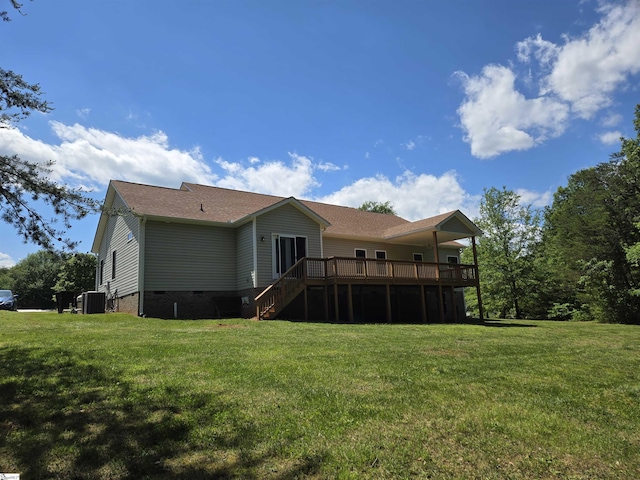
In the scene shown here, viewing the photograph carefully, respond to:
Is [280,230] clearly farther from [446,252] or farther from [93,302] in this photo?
[446,252]

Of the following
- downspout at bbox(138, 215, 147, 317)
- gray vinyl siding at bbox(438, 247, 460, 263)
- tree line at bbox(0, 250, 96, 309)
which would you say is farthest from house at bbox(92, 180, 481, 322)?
gray vinyl siding at bbox(438, 247, 460, 263)

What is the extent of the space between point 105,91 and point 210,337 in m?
7.40

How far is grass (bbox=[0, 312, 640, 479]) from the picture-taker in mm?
3215

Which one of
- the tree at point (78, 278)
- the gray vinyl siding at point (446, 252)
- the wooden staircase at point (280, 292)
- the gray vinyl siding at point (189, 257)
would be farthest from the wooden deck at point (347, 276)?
the tree at point (78, 278)

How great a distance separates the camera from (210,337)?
29.1ft

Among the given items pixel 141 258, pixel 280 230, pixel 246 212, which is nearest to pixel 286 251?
pixel 280 230

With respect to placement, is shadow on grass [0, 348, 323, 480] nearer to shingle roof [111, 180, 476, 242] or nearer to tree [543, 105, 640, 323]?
shingle roof [111, 180, 476, 242]

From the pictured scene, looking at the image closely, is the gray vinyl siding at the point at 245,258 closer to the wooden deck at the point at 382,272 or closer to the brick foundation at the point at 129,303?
the wooden deck at the point at 382,272

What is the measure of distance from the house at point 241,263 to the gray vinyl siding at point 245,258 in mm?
42

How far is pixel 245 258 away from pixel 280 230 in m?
1.88

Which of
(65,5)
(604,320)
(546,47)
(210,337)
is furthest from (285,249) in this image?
(604,320)

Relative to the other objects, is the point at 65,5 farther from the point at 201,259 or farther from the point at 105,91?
the point at 201,259

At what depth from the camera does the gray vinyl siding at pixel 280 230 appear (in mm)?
16188

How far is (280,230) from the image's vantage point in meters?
16.9
